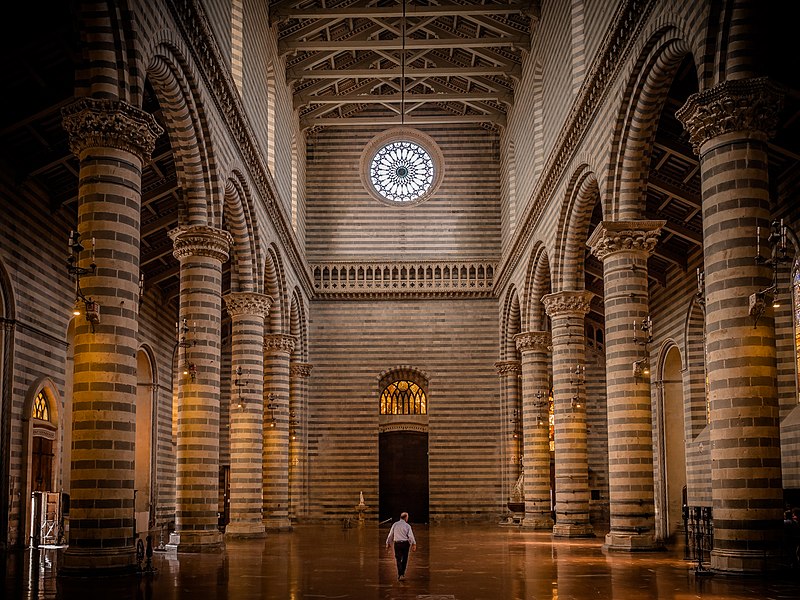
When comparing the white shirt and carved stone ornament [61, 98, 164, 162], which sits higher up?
Answer: carved stone ornament [61, 98, 164, 162]

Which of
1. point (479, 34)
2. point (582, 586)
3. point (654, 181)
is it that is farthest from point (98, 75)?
point (479, 34)

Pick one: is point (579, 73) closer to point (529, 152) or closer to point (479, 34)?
point (529, 152)

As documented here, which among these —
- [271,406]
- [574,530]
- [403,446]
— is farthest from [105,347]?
[403,446]

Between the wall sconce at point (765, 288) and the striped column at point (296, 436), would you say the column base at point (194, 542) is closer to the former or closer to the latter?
the wall sconce at point (765, 288)

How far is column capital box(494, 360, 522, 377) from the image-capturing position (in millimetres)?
43094

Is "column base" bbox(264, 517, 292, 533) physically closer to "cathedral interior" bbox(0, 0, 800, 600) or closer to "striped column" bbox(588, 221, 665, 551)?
"cathedral interior" bbox(0, 0, 800, 600)

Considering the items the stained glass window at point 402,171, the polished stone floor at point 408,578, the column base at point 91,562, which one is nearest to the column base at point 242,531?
the polished stone floor at point 408,578

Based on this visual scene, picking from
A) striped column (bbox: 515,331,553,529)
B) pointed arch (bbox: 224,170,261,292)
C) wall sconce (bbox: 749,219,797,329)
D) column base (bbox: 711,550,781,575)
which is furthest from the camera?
striped column (bbox: 515,331,553,529)

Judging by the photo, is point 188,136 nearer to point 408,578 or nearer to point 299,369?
point 408,578

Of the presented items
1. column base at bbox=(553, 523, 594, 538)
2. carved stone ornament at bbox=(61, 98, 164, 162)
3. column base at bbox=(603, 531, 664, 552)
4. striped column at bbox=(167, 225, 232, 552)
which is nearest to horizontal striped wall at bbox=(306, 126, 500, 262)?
column base at bbox=(553, 523, 594, 538)

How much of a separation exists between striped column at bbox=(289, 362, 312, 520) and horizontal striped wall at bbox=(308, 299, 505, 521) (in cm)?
108

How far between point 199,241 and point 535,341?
15.8 m

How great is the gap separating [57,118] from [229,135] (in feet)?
13.8

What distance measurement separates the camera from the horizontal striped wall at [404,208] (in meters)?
46.1
